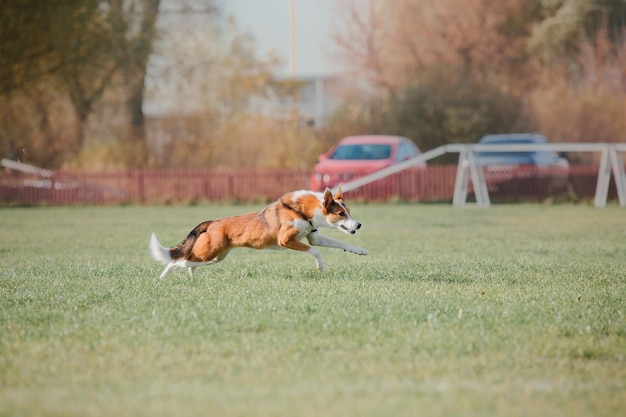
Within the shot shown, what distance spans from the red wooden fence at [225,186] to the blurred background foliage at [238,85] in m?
2.95

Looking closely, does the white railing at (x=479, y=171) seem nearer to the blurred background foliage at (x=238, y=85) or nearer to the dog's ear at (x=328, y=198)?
the blurred background foliage at (x=238, y=85)

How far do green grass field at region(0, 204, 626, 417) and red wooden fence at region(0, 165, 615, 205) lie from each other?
16767 millimetres

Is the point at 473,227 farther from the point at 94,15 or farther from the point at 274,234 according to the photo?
the point at 94,15

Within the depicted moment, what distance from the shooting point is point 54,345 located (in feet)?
20.0

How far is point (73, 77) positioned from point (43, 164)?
3700 millimetres

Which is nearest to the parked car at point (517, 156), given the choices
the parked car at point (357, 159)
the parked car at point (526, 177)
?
the parked car at point (526, 177)

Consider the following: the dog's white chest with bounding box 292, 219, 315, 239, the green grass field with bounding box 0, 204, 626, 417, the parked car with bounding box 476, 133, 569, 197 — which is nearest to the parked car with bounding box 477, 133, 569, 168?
the parked car with bounding box 476, 133, 569, 197

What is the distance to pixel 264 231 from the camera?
9117 millimetres

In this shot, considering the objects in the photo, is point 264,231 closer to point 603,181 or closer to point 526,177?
point 603,181

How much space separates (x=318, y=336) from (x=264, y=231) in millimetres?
2972

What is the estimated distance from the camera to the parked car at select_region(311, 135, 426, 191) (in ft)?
88.2

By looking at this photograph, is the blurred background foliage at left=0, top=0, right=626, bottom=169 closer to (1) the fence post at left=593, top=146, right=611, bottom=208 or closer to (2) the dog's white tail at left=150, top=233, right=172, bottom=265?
(1) the fence post at left=593, top=146, right=611, bottom=208

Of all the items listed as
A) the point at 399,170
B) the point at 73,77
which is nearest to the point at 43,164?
the point at 73,77

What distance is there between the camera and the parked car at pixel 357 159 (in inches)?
1058
